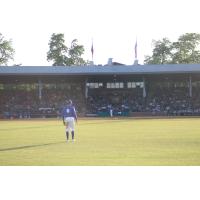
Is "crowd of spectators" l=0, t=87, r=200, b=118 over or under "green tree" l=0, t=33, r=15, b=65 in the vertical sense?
under

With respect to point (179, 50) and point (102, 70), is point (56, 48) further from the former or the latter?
point (102, 70)

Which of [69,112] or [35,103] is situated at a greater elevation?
[35,103]

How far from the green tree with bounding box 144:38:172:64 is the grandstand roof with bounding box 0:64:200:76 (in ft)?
146

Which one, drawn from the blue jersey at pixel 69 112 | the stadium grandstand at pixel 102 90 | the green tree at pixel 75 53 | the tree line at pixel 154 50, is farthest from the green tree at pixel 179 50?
the blue jersey at pixel 69 112

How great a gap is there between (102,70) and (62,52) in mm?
45353

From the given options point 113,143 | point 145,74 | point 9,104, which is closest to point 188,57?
point 145,74

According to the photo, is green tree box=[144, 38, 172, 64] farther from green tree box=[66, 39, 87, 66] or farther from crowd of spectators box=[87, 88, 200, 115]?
crowd of spectators box=[87, 88, 200, 115]

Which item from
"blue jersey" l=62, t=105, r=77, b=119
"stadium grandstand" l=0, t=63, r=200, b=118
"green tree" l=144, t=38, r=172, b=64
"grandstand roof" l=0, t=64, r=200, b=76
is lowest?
"blue jersey" l=62, t=105, r=77, b=119

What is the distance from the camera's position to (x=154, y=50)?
11469 centimetres

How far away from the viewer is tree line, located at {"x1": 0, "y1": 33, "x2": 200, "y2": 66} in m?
110

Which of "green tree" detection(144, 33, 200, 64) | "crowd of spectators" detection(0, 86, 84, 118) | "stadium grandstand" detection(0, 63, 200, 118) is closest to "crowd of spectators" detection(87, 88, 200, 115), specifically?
"stadium grandstand" detection(0, 63, 200, 118)

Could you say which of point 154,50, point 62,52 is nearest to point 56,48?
point 62,52

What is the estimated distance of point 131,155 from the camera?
54.2ft
